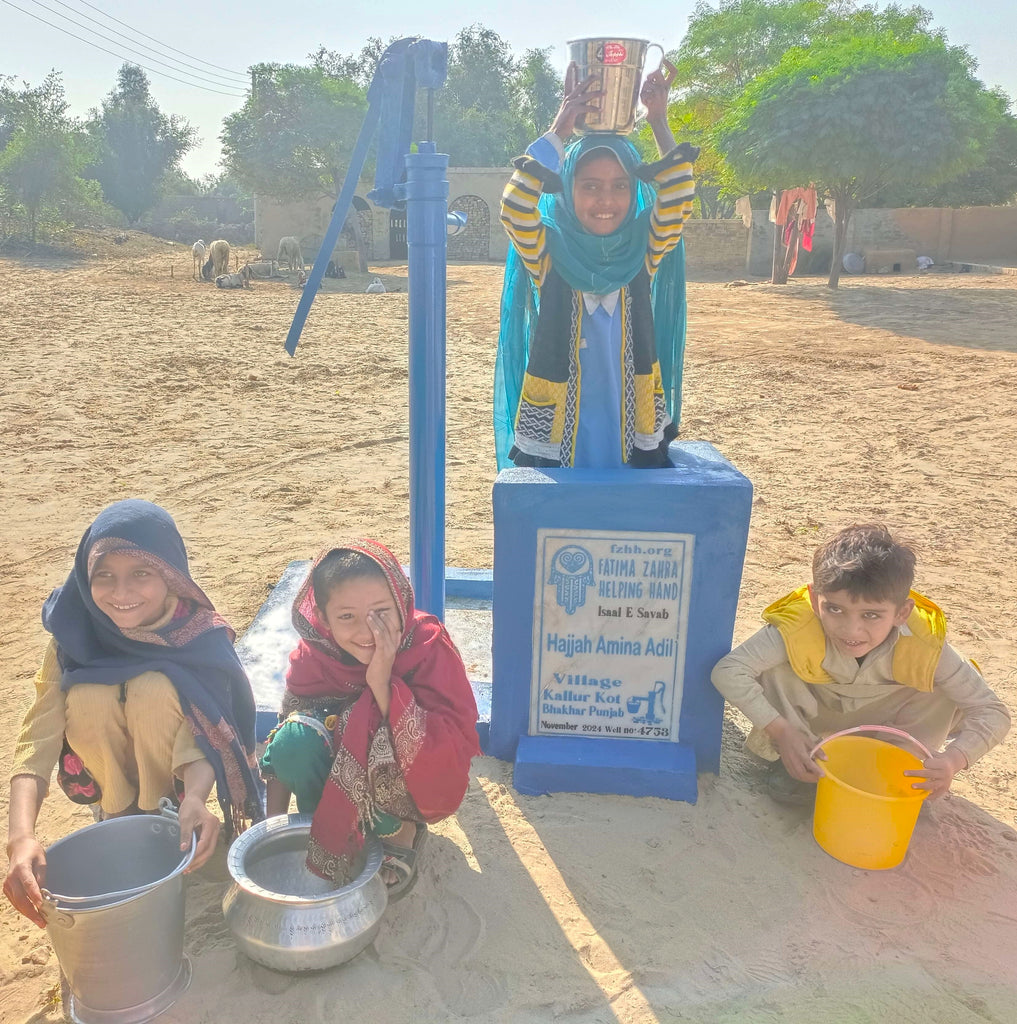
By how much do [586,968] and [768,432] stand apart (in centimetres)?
500

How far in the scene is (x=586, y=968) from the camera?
192cm

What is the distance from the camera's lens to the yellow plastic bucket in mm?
2133

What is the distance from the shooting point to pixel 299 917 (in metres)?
1.77

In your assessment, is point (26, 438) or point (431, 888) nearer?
point (431, 888)

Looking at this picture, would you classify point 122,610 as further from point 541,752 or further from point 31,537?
point 31,537

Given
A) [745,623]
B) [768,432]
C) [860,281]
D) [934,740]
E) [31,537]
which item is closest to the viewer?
[934,740]

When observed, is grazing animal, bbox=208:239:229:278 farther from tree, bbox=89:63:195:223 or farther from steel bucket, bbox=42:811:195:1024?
tree, bbox=89:63:195:223

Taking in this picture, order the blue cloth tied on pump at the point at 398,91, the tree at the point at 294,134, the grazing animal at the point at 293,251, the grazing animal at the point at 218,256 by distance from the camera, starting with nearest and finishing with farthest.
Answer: the blue cloth tied on pump at the point at 398,91
the grazing animal at the point at 218,256
the grazing animal at the point at 293,251
the tree at the point at 294,134

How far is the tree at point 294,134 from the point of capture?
72.8 ft

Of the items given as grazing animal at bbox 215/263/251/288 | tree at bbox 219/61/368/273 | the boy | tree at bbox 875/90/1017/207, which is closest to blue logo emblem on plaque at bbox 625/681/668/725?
the boy

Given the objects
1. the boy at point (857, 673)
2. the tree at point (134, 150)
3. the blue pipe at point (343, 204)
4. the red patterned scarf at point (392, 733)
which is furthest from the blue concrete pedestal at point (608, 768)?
the tree at point (134, 150)

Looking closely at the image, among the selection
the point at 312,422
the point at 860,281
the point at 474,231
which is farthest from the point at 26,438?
the point at 474,231

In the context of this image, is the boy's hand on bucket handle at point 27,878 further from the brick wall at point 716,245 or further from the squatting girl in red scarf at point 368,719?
the brick wall at point 716,245

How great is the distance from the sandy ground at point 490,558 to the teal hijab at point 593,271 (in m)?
1.23
